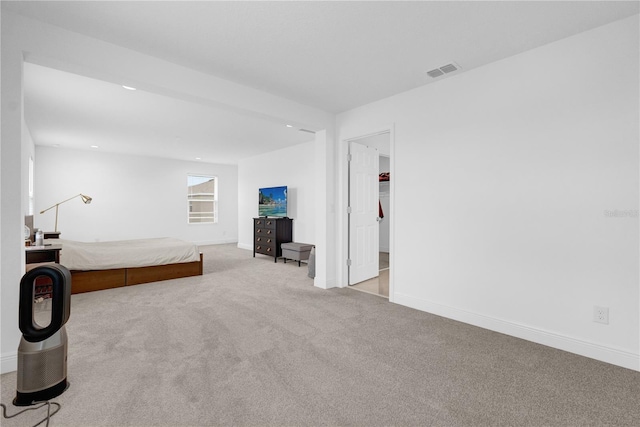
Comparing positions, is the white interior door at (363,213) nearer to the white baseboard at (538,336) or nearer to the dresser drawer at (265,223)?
the white baseboard at (538,336)

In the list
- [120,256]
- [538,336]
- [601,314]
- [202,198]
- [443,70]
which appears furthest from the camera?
[202,198]

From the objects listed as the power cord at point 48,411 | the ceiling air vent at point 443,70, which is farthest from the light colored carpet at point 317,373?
the ceiling air vent at point 443,70

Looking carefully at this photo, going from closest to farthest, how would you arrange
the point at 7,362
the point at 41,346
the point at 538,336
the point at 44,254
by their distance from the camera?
the point at 41,346 → the point at 7,362 → the point at 538,336 → the point at 44,254

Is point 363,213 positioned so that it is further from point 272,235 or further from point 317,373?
point 317,373

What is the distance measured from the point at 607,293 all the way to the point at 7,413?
4.01 meters

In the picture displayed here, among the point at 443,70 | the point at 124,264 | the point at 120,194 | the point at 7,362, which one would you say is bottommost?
the point at 7,362

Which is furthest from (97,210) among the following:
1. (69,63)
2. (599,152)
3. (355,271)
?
(599,152)

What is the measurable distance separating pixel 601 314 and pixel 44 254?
584cm

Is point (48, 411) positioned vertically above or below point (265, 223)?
below

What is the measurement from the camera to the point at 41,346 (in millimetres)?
1744

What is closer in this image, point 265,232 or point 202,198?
point 265,232

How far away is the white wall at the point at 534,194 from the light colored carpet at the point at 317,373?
31 centimetres

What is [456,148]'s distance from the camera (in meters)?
3.09

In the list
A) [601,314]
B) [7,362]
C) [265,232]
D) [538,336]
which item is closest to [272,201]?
[265,232]
